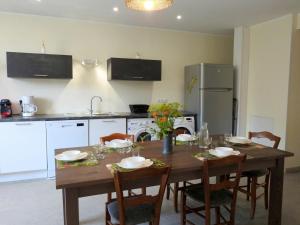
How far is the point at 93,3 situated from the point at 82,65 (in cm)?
126

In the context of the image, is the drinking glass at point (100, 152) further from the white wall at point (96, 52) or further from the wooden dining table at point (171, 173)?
the white wall at point (96, 52)

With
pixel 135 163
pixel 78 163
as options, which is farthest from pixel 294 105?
pixel 78 163

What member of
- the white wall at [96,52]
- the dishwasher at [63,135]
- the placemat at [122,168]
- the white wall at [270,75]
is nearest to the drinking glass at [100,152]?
the placemat at [122,168]

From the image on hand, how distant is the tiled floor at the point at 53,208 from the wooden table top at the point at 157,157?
0.80 m

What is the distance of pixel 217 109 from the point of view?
15.0 ft

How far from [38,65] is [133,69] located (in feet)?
5.03

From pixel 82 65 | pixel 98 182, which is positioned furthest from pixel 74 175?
pixel 82 65

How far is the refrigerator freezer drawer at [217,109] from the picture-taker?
4.49 metres

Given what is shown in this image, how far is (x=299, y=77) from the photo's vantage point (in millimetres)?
3988

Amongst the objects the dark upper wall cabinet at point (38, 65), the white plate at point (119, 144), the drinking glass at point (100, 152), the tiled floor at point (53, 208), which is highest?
the dark upper wall cabinet at point (38, 65)

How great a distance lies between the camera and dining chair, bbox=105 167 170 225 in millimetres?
1620

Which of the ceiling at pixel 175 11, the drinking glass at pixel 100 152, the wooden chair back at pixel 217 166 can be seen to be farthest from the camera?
the ceiling at pixel 175 11

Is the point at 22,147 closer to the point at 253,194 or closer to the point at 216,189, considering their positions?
the point at 216,189

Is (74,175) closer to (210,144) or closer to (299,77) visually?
(210,144)
